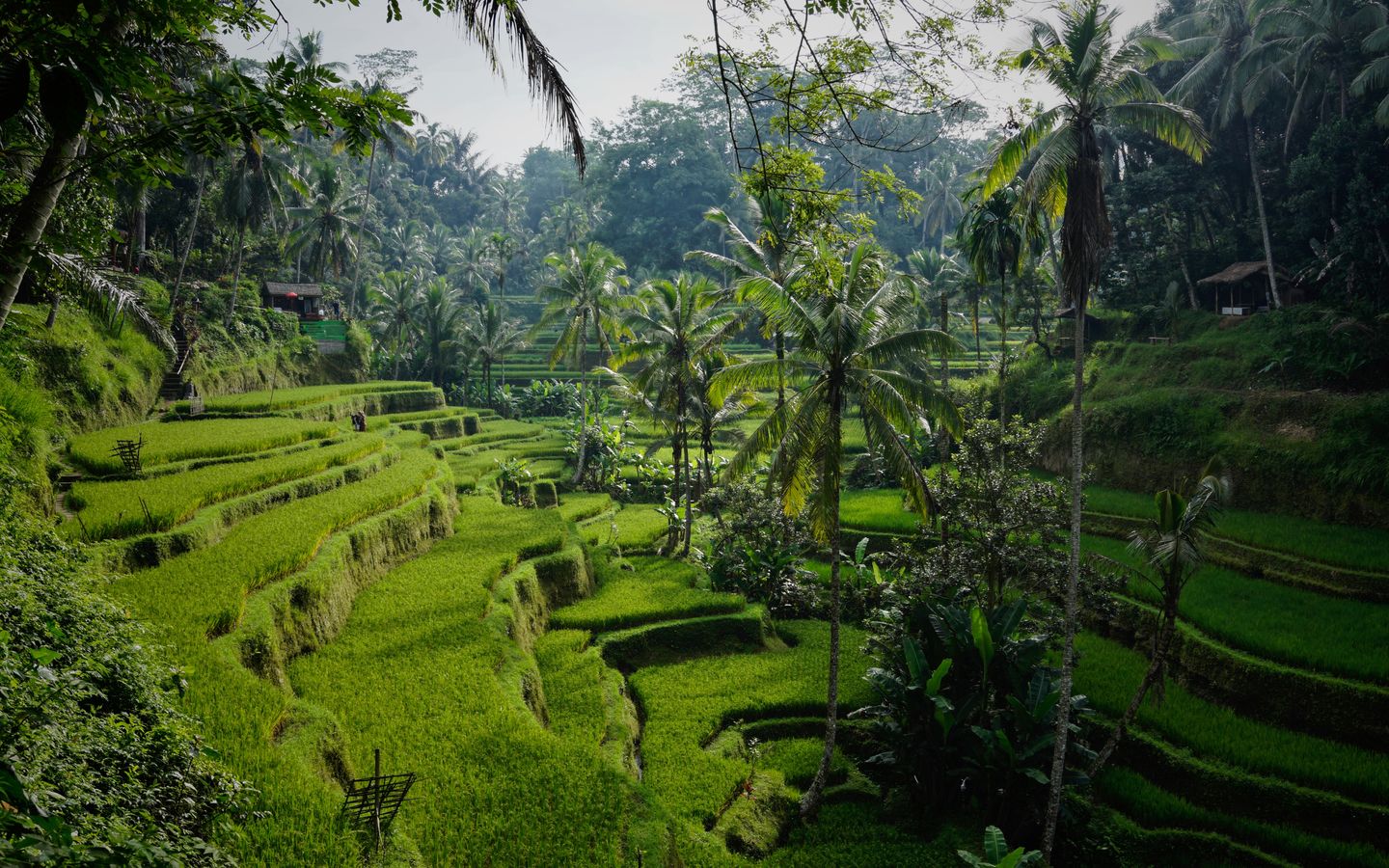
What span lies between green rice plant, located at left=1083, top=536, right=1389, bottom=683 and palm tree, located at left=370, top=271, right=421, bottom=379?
3727 cm

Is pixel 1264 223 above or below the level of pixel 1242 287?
above

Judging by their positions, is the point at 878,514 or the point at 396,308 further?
the point at 396,308

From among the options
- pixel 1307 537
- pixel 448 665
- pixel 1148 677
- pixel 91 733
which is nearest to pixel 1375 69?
pixel 1307 537

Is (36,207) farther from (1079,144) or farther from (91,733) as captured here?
(1079,144)

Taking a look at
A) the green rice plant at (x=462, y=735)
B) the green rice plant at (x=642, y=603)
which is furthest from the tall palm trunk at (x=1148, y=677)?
the green rice plant at (x=462, y=735)

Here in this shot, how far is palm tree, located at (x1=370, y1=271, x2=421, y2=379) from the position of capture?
41.1 m

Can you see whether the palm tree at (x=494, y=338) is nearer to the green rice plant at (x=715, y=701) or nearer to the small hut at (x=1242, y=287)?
the green rice plant at (x=715, y=701)

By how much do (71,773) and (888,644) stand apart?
11913mm

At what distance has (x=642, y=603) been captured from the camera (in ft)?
55.0

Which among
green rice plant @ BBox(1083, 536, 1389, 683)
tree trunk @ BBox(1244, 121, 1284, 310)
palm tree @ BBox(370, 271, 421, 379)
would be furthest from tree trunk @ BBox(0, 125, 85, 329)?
palm tree @ BBox(370, 271, 421, 379)

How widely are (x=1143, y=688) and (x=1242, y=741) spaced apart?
227 cm

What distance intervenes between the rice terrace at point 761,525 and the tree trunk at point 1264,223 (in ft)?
1.00

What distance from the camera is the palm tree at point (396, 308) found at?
41125 millimetres

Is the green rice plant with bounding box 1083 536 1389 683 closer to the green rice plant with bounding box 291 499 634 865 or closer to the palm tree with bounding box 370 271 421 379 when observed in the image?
the green rice plant with bounding box 291 499 634 865
